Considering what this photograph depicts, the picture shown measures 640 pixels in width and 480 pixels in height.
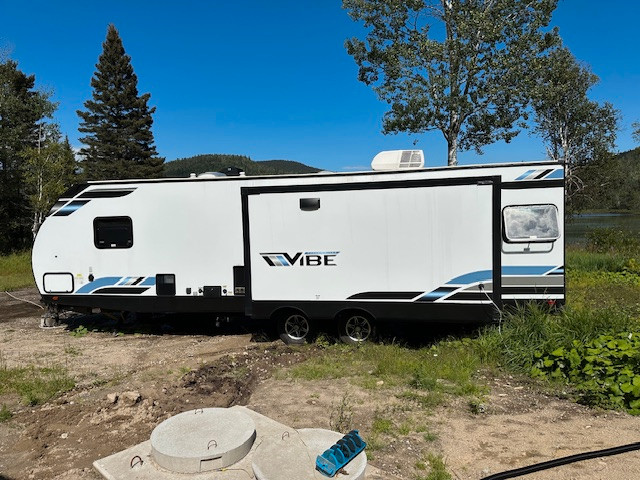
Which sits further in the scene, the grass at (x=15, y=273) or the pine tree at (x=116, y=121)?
the pine tree at (x=116, y=121)

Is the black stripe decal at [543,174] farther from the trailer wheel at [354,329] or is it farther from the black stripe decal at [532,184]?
the trailer wheel at [354,329]

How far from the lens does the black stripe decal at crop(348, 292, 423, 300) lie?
7.46m

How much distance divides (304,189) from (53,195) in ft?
66.1

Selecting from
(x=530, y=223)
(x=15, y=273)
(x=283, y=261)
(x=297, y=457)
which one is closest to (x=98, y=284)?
(x=283, y=261)

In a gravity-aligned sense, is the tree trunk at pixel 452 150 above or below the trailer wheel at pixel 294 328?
above

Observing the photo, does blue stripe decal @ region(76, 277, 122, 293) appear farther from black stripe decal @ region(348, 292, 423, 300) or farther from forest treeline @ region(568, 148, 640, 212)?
forest treeline @ region(568, 148, 640, 212)

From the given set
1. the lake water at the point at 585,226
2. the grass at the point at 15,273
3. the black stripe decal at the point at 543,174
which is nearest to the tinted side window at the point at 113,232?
the black stripe decal at the point at 543,174

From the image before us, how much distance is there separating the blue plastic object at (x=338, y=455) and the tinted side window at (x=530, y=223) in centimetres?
471

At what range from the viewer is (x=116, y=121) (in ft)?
144

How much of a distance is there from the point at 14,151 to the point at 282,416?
28.5 m

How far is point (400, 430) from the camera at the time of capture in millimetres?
4805

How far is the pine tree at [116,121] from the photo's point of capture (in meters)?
42.9

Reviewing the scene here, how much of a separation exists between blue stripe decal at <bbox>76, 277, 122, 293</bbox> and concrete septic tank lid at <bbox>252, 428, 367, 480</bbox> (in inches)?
243

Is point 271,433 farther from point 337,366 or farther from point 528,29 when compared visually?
point 528,29
